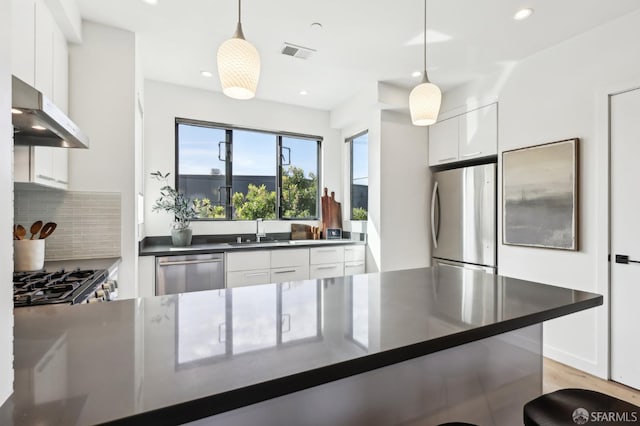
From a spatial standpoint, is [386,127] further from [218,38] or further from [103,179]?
[103,179]

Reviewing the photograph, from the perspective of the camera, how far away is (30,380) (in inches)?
23.6

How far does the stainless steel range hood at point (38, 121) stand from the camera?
99cm

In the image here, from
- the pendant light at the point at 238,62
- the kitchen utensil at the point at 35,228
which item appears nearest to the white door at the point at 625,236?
the pendant light at the point at 238,62

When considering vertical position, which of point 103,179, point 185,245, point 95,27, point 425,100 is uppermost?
point 95,27

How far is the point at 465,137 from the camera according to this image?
11.3 ft

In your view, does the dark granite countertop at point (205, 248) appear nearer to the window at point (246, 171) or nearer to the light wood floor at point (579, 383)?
the window at point (246, 171)

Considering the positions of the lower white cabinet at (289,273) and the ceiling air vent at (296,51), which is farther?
the lower white cabinet at (289,273)

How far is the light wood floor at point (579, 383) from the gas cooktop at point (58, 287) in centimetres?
298

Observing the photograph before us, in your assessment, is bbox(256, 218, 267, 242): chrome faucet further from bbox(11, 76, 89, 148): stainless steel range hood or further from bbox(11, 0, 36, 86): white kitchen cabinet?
bbox(11, 0, 36, 86): white kitchen cabinet

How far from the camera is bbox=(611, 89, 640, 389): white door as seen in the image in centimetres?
222

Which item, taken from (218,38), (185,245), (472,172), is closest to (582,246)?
(472,172)

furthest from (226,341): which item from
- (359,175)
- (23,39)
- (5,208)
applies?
(359,175)

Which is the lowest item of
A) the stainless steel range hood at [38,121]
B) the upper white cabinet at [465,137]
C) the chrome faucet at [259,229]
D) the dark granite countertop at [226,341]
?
the dark granite countertop at [226,341]

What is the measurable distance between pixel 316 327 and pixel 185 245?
2.87 metres
